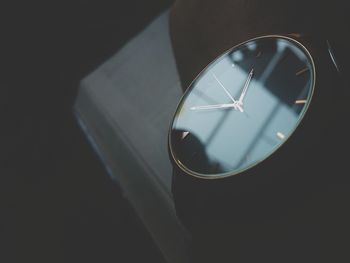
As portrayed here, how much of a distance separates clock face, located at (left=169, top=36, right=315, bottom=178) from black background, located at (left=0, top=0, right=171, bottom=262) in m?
0.86

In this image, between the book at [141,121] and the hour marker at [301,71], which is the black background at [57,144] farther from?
the hour marker at [301,71]

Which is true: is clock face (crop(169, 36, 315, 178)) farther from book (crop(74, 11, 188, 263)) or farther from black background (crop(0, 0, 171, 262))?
black background (crop(0, 0, 171, 262))

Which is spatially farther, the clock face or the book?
the book

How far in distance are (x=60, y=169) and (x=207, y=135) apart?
1.62m

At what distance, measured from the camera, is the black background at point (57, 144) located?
1.95 m

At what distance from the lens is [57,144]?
2.57 meters

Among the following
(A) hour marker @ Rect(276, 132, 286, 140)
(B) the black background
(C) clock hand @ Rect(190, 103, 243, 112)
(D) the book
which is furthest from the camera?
(B) the black background

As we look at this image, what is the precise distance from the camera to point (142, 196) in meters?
1.80

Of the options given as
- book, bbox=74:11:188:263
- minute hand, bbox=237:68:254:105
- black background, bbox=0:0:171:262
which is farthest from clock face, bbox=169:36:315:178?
black background, bbox=0:0:171:262

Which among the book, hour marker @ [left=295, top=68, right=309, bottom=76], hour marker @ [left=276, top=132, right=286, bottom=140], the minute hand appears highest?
the book

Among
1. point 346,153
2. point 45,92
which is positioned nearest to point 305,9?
point 346,153

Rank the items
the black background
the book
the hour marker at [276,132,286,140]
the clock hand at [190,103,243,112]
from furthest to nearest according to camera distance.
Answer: the black background, the book, the clock hand at [190,103,243,112], the hour marker at [276,132,286,140]

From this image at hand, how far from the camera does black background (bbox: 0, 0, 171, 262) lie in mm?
1945

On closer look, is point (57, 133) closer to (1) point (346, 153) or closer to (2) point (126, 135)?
(2) point (126, 135)
